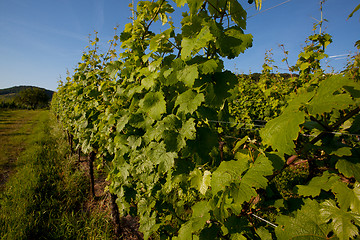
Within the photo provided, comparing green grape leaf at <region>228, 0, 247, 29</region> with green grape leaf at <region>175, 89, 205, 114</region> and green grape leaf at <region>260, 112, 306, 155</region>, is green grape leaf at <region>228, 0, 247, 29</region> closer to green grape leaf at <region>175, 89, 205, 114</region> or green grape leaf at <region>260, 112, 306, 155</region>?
green grape leaf at <region>175, 89, 205, 114</region>

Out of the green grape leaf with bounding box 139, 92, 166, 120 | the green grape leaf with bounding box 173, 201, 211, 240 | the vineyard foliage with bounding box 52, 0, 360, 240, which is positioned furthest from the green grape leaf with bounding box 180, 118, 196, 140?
the green grape leaf with bounding box 173, 201, 211, 240

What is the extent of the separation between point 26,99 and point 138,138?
6817 centimetres

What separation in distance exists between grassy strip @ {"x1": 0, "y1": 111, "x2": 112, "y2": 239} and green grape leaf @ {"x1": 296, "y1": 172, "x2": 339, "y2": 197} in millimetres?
2716

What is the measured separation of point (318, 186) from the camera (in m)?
0.81

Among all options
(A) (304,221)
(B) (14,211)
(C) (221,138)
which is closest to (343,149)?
(A) (304,221)

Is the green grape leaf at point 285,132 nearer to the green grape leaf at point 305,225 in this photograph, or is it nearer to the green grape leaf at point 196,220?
the green grape leaf at point 305,225

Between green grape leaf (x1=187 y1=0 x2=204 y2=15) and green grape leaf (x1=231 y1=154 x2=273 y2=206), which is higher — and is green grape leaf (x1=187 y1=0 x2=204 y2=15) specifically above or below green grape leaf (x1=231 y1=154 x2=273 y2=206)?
above

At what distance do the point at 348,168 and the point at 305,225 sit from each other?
312mm

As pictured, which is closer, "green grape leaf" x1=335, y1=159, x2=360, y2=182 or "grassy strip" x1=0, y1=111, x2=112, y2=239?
"green grape leaf" x1=335, y1=159, x2=360, y2=182

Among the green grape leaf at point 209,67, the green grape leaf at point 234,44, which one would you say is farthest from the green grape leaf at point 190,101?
the green grape leaf at point 234,44

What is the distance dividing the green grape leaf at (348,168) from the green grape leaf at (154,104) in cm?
91

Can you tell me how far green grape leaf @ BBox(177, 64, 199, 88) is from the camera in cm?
85

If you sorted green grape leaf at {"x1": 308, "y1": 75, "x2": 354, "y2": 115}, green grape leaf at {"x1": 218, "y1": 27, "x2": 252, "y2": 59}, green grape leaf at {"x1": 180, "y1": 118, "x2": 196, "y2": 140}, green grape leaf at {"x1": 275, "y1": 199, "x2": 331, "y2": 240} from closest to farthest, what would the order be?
1. green grape leaf at {"x1": 308, "y1": 75, "x2": 354, "y2": 115}
2. green grape leaf at {"x1": 275, "y1": 199, "x2": 331, "y2": 240}
3. green grape leaf at {"x1": 218, "y1": 27, "x2": 252, "y2": 59}
4. green grape leaf at {"x1": 180, "y1": 118, "x2": 196, "y2": 140}

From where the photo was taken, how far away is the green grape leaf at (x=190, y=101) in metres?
0.90
